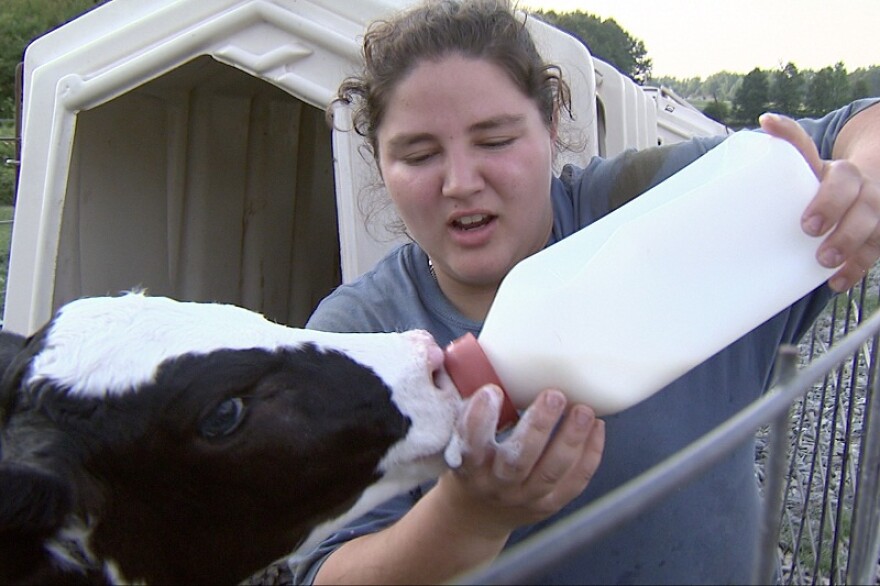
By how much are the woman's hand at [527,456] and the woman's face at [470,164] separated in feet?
1.51

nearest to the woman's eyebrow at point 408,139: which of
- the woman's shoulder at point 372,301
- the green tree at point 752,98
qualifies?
the woman's shoulder at point 372,301

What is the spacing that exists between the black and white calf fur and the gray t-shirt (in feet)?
0.70

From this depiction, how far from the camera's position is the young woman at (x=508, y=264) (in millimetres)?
1063

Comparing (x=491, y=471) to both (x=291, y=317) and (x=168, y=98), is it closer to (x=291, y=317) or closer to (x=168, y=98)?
(x=168, y=98)

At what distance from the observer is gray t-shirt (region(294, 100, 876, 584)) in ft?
4.13

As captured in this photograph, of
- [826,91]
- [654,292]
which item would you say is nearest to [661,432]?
[654,292]

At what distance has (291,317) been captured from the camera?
3.92m

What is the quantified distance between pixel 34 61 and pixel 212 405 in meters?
2.14

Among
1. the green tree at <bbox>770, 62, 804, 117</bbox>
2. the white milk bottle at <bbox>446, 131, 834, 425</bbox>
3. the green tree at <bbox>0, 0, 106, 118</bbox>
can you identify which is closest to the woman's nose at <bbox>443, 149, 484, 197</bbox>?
the white milk bottle at <bbox>446, 131, 834, 425</bbox>

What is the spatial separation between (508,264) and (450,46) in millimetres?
401

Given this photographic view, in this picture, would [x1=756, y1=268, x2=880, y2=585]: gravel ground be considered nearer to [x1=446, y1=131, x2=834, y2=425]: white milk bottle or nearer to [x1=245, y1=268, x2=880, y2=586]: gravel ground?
[x1=245, y1=268, x2=880, y2=586]: gravel ground

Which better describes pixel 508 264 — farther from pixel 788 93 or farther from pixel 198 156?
pixel 788 93

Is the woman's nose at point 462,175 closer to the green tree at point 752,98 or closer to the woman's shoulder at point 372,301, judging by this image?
the woman's shoulder at point 372,301

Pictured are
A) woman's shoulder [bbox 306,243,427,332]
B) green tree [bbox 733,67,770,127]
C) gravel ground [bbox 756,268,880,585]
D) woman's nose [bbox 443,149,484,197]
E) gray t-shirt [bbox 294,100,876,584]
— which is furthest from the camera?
green tree [bbox 733,67,770,127]
